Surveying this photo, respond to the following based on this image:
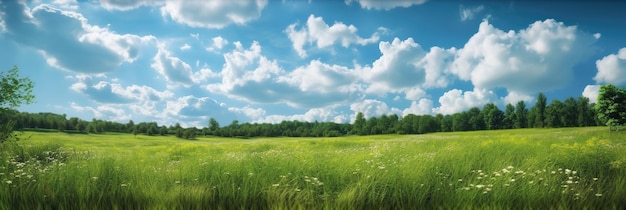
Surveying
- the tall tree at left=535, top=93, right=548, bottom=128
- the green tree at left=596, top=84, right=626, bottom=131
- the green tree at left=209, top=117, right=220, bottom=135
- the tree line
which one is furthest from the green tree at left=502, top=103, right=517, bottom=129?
the green tree at left=209, top=117, right=220, bottom=135

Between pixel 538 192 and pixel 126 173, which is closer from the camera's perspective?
pixel 538 192

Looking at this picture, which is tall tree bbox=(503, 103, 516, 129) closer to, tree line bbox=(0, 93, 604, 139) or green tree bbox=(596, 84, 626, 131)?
tree line bbox=(0, 93, 604, 139)

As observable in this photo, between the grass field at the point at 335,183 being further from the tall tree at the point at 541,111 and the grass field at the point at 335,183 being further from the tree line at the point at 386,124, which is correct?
the tall tree at the point at 541,111

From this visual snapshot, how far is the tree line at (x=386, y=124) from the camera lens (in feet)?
49.5

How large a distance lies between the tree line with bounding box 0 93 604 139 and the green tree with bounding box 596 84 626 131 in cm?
330

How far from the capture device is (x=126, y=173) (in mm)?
6371

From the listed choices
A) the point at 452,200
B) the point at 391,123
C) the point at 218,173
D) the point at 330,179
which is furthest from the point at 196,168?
the point at 391,123

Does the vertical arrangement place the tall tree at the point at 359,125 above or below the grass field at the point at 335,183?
above

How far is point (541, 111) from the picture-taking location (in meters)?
37.3

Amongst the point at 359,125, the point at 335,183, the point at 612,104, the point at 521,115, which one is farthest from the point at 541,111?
the point at 335,183

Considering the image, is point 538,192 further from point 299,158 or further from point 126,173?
point 126,173

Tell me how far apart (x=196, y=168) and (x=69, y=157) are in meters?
3.37

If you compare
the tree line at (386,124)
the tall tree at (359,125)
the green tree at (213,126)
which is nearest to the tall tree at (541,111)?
the tree line at (386,124)

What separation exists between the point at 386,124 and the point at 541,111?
977 inches
